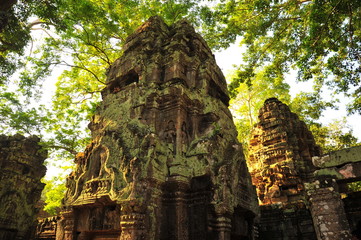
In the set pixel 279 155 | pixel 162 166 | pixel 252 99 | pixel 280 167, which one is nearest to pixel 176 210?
pixel 162 166

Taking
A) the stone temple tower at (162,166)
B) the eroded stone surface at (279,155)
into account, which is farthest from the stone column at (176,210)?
the eroded stone surface at (279,155)

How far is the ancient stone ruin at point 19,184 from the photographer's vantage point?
9.29 metres

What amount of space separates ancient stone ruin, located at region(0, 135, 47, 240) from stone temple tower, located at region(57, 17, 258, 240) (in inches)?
168

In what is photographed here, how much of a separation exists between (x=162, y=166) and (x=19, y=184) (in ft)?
24.7

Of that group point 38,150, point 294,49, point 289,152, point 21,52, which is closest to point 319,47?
point 294,49

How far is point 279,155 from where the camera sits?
39.7 ft

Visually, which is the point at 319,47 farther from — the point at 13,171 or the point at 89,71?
the point at 13,171

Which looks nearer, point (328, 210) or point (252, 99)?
point (328, 210)

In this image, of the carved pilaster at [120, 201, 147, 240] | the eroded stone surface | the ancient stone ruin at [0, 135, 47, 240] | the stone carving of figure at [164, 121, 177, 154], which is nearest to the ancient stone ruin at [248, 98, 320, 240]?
the eroded stone surface

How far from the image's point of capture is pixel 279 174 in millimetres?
11406

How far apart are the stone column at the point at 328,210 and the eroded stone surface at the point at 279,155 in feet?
19.7

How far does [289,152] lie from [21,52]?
40.3ft

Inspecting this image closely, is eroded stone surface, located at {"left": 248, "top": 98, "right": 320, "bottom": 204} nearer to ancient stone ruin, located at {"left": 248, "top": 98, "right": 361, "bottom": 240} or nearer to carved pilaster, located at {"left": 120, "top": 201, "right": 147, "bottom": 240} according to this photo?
ancient stone ruin, located at {"left": 248, "top": 98, "right": 361, "bottom": 240}

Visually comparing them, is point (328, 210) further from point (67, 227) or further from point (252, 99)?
point (252, 99)
